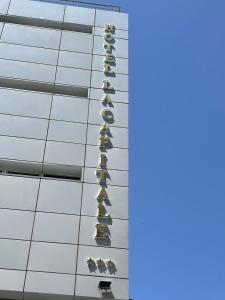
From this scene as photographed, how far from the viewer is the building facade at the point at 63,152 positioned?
62.7ft

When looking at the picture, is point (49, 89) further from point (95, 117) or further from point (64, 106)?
point (95, 117)

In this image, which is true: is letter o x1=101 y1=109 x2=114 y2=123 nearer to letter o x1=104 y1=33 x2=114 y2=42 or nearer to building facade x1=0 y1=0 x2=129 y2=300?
building facade x1=0 y1=0 x2=129 y2=300

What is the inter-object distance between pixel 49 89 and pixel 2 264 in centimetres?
1164

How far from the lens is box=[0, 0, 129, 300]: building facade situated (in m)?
19.1

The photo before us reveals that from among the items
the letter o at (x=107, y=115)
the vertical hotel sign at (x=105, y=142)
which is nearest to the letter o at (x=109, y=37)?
the vertical hotel sign at (x=105, y=142)

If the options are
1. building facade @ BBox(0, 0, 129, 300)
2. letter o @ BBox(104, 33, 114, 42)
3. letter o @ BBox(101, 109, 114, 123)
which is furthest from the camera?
letter o @ BBox(104, 33, 114, 42)

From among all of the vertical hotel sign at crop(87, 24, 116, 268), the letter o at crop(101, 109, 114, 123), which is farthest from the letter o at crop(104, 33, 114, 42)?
the letter o at crop(101, 109, 114, 123)

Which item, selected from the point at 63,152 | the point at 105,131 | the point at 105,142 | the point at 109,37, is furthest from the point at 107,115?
the point at 109,37

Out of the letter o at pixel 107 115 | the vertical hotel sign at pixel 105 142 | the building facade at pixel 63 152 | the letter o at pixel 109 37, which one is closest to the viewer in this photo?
the building facade at pixel 63 152

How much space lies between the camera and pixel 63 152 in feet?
75.9

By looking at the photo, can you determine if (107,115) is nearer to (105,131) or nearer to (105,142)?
(105,131)

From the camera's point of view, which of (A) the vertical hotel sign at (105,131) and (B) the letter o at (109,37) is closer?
(A) the vertical hotel sign at (105,131)

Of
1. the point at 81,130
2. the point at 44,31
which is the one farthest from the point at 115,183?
the point at 44,31

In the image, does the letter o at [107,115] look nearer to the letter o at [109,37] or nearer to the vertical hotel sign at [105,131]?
the vertical hotel sign at [105,131]
